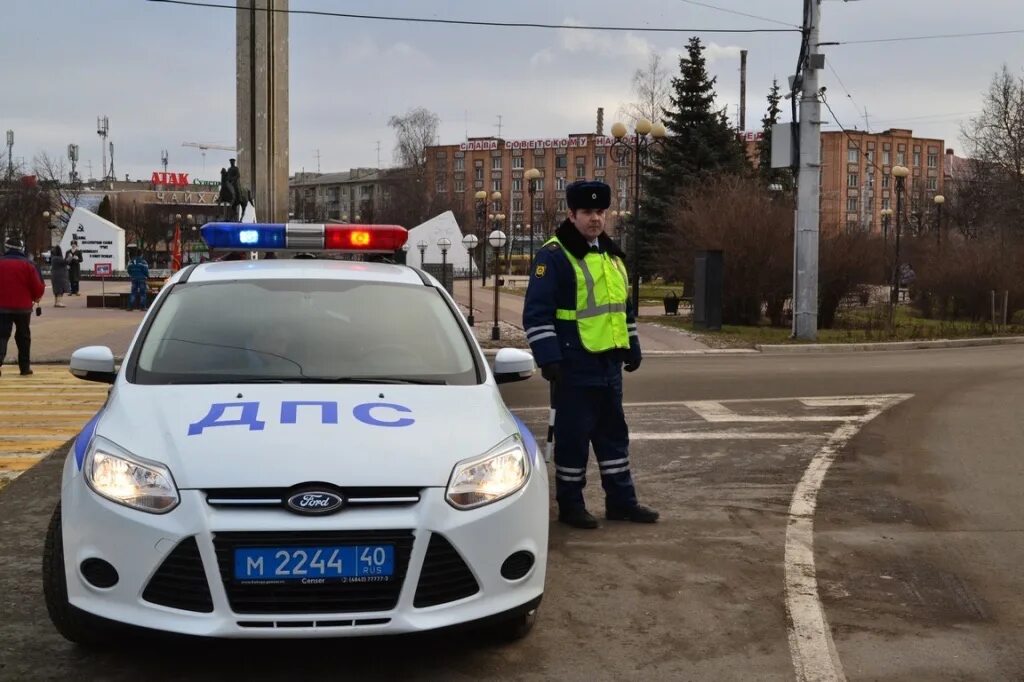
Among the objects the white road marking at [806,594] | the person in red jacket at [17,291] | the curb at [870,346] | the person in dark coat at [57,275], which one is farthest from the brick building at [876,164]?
the white road marking at [806,594]

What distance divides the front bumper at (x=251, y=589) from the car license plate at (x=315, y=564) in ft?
0.14

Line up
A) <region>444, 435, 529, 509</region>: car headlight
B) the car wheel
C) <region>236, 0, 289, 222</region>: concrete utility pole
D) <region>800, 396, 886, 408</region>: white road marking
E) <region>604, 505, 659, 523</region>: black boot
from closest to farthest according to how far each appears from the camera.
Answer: <region>444, 435, 529, 509</region>: car headlight → the car wheel → <region>604, 505, 659, 523</region>: black boot → <region>800, 396, 886, 408</region>: white road marking → <region>236, 0, 289, 222</region>: concrete utility pole

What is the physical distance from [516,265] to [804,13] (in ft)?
206

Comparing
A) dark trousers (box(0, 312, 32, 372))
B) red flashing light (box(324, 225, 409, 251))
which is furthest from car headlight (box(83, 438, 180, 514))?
dark trousers (box(0, 312, 32, 372))

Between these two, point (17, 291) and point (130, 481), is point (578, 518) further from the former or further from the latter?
point (17, 291)

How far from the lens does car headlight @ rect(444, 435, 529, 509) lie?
12.4 ft

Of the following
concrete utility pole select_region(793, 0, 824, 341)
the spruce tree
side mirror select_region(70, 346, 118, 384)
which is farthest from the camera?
the spruce tree

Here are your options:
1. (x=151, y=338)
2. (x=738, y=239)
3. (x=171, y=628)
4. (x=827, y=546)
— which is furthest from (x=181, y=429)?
(x=738, y=239)

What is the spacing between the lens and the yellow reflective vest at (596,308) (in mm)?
6109

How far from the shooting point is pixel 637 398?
12.4 m

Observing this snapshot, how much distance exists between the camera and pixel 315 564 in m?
3.57

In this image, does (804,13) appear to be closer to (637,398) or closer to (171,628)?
(637,398)

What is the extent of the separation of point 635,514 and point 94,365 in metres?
3.14

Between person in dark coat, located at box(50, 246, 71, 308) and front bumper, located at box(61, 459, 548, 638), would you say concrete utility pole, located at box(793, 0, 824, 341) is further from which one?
person in dark coat, located at box(50, 246, 71, 308)
